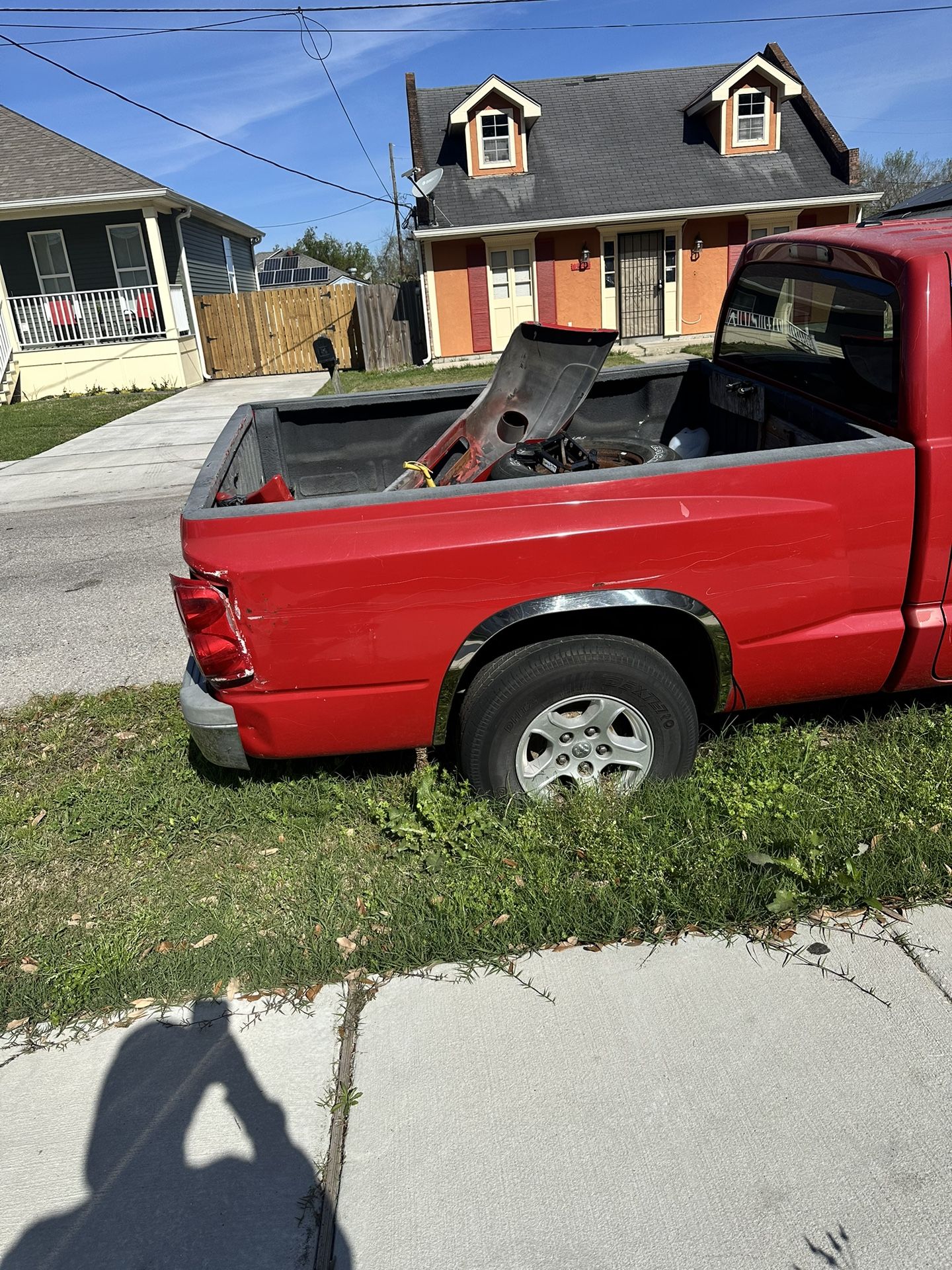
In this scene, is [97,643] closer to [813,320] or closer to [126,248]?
[813,320]

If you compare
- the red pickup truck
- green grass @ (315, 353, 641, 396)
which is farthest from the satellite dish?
the red pickup truck

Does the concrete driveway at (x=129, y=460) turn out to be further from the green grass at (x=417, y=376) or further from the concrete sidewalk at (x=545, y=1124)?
the concrete sidewalk at (x=545, y=1124)

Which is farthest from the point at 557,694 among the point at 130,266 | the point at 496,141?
the point at 496,141

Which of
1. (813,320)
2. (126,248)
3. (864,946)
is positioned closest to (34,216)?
(126,248)

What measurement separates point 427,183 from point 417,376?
425cm

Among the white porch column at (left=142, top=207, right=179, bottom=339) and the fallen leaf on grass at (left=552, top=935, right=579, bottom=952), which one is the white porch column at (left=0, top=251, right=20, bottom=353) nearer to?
the white porch column at (left=142, top=207, right=179, bottom=339)

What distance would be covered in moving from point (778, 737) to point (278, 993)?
2.17 m

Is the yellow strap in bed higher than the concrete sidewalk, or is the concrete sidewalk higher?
the yellow strap in bed

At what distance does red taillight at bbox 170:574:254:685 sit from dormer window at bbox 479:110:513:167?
21940 millimetres

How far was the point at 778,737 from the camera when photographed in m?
3.76

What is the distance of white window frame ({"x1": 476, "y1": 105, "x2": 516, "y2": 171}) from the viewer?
21719 mm

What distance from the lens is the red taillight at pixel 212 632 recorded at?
289 cm

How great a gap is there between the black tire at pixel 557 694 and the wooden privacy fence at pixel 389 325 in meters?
20.7

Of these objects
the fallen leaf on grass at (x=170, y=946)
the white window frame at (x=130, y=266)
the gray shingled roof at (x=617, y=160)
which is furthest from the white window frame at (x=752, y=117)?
the fallen leaf on grass at (x=170, y=946)
